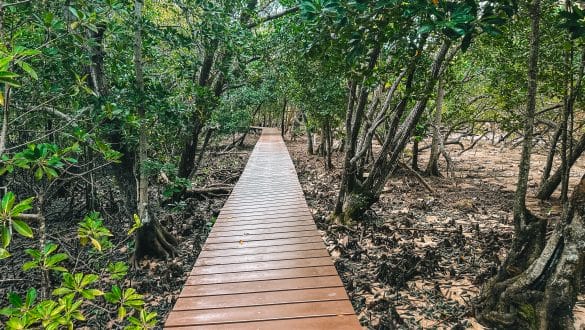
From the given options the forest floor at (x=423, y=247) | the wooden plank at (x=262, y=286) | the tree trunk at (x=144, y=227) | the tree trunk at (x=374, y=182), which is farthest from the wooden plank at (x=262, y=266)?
the tree trunk at (x=374, y=182)

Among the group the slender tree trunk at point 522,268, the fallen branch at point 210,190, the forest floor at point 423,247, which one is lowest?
the fallen branch at point 210,190

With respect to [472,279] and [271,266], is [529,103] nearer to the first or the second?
[472,279]

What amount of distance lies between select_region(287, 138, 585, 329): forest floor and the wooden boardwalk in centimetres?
72

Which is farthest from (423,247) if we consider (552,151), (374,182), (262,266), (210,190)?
(210,190)

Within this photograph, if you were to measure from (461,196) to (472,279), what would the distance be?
4693mm

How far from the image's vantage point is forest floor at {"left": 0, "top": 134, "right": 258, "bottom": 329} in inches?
169

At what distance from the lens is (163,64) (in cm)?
602

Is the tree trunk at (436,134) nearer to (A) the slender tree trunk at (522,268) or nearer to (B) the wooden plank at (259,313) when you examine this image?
(A) the slender tree trunk at (522,268)

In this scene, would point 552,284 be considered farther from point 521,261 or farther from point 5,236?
point 5,236

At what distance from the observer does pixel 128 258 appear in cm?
557

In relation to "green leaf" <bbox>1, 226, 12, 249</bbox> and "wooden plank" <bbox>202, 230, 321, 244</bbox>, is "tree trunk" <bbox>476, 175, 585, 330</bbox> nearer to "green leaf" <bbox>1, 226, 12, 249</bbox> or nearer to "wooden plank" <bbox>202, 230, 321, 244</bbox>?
"wooden plank" <bbox>202, 230, 321, 244</bbox>

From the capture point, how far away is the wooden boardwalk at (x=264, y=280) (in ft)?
8.71

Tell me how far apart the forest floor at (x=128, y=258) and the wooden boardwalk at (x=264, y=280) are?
818mm

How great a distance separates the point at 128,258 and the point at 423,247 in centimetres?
453
